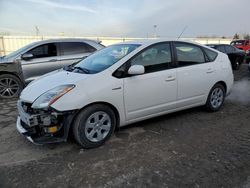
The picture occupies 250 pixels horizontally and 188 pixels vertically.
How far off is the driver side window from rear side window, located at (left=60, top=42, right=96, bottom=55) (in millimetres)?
3617

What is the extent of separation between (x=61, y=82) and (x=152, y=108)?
1.59 meters

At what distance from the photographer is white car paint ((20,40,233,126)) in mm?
3441

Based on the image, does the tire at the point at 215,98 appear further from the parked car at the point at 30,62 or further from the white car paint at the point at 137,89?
the parked car at the point at 30,62

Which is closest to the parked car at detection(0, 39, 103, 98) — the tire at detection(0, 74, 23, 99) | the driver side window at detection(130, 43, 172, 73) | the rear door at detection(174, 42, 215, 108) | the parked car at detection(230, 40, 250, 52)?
the tire at detection(0, 74, 23, 99)

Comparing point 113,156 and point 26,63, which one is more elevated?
point 26,63

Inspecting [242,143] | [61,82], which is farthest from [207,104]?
[61,82]

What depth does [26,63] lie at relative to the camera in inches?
261

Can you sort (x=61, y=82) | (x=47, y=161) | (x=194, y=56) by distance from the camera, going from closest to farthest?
1. (x=47, y=161)
2. (x=61, y=82)
3. (x=194, y=56)

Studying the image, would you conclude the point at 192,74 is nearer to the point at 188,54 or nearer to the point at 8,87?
the point at 188,54

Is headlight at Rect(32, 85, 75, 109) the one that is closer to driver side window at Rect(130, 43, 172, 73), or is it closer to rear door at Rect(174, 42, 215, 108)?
driver side window at Rect(130, 43, 172, 73)

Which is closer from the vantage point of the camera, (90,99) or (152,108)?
(90,99)

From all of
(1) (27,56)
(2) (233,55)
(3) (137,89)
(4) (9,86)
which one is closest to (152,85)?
(3) (137,89)

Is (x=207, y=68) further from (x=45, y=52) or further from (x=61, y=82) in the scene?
(x=45, y=52)

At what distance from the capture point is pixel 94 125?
3.55m
